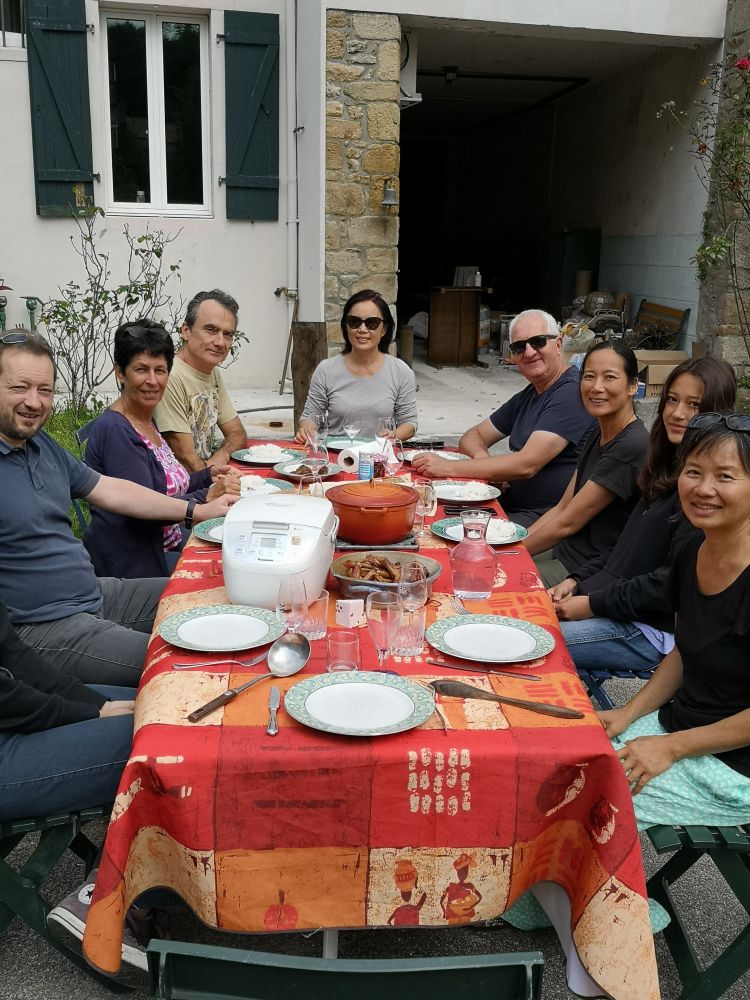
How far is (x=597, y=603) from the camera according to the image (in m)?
2.93

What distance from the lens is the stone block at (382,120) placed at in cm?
755

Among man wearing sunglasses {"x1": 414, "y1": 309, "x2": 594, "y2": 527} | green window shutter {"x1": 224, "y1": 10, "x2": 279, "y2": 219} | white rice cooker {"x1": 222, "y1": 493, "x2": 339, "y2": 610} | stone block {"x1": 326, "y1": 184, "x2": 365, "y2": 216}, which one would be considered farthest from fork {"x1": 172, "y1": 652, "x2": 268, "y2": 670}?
green window shutter {"x1": 224, "y1": 10, "x2": 279, "y2": 219}

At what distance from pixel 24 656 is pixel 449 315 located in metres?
9.47

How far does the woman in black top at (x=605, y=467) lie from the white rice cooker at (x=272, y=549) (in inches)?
52.3

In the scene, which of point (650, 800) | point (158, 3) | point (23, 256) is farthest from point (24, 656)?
point (158, 3)

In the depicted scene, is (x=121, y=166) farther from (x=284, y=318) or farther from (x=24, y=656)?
(x=24, y=656)

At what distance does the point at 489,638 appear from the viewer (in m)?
2.13

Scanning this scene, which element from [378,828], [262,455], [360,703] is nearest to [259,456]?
[262,455]

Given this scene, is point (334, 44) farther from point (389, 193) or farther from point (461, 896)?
point (461, 896)

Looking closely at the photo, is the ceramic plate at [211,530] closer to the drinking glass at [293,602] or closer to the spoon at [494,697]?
the drinking glass at [293,602]

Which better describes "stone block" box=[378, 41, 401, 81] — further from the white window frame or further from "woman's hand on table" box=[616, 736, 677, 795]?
"woman's hand on table" box=[616, 736, 677, 795]

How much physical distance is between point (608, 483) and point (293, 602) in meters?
1.49

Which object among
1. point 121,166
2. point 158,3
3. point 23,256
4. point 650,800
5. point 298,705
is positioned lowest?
point 650,800

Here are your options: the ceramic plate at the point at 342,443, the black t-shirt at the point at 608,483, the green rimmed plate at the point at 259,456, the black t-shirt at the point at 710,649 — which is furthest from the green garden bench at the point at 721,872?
the ceramic plate at the point at 342,443
